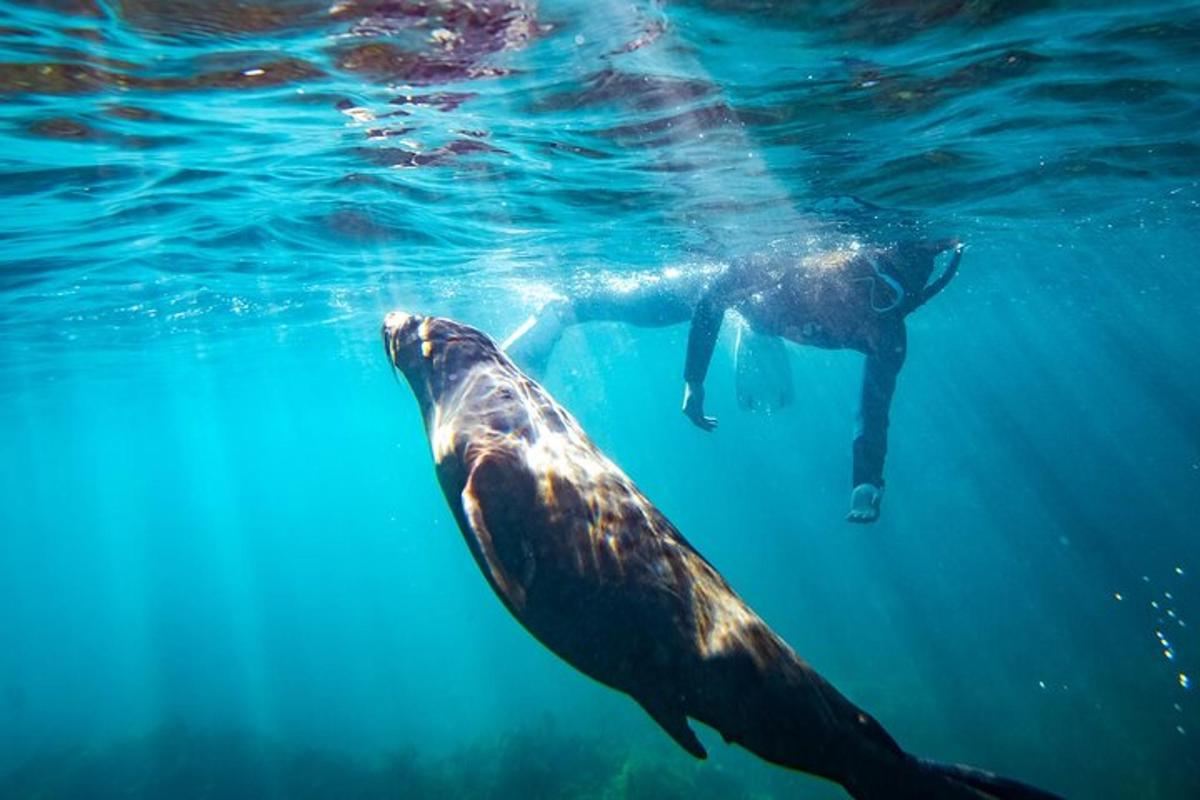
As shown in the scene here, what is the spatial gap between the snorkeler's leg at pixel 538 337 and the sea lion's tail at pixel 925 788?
10477 millimetres

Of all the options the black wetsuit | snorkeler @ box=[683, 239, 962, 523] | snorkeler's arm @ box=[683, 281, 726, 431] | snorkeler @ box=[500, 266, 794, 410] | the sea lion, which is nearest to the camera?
the sea lion

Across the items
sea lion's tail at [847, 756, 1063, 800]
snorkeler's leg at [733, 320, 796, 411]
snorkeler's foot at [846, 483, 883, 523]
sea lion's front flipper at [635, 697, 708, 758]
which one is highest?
sea lion's front flipper at [635, 697, 708, 758]

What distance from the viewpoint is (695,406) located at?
1200cm

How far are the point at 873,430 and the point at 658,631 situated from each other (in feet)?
23.4

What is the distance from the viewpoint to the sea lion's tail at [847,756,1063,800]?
3211 millimetres

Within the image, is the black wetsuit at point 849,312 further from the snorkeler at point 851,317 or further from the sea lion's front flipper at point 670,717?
the sea lion's front flipper at point 670,717

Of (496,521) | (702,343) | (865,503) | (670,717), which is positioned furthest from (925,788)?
(702,343)

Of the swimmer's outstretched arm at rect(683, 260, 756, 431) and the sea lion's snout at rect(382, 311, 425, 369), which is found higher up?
the sea lion's snout at rect(382, 311, 425, 369)

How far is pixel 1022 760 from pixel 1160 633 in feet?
43.6

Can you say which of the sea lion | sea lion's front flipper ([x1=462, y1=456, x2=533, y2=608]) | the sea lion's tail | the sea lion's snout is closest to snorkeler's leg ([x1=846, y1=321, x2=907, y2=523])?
the sea lion's tail

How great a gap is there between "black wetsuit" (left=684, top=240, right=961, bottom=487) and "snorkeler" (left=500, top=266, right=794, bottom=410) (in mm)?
1175

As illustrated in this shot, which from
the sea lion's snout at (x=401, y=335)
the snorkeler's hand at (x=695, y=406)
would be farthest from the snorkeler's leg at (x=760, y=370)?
the sea lion's snout at (x=401, y=335)

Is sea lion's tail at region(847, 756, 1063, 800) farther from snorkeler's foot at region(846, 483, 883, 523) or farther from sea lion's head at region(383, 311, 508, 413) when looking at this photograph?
snorkeler's foot at region(846, 483, 883, 523)

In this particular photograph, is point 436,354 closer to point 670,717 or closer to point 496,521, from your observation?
point 496,521
